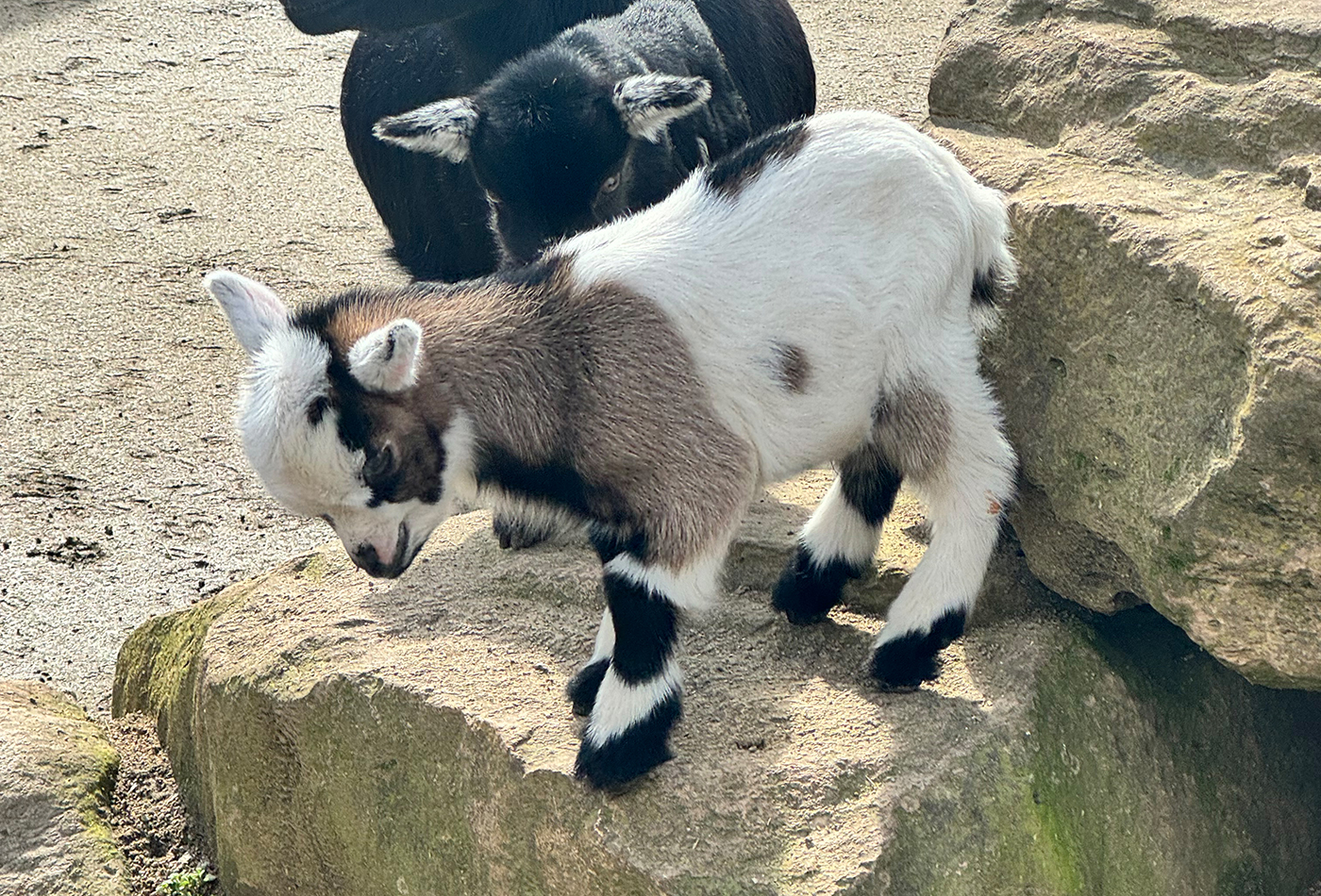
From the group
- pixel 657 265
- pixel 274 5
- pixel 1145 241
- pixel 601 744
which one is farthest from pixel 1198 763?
pixel 274 5

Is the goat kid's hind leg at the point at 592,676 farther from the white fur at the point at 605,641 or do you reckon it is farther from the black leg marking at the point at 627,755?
the black leg marking at the point at 627,755

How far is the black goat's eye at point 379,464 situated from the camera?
295 centimetres

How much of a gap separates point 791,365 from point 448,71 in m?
3.53

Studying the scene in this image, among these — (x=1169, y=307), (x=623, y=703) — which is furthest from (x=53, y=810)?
(x=1169, y=307)

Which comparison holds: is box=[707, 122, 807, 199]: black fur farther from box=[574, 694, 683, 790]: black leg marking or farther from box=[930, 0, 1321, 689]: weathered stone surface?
box=[574, 694, 683, 790]: black leg marking

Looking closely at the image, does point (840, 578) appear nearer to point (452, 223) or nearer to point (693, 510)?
point (693, 510)

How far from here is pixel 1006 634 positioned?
3.53 meters

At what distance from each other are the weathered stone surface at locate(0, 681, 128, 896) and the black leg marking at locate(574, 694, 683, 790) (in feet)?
4.61

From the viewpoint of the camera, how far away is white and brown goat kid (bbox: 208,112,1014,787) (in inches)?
117

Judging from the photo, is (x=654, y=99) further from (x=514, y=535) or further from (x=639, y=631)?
(x=639, y=631)

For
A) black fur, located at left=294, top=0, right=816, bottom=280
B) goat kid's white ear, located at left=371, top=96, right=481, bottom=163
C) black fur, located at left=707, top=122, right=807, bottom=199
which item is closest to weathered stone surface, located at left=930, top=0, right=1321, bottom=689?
black fur, located at left=707, top=122, right=807, bottom=199

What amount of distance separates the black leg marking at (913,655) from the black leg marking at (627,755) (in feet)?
1.76

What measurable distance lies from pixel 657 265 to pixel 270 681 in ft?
4.37

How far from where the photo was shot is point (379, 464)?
9.71 feet
